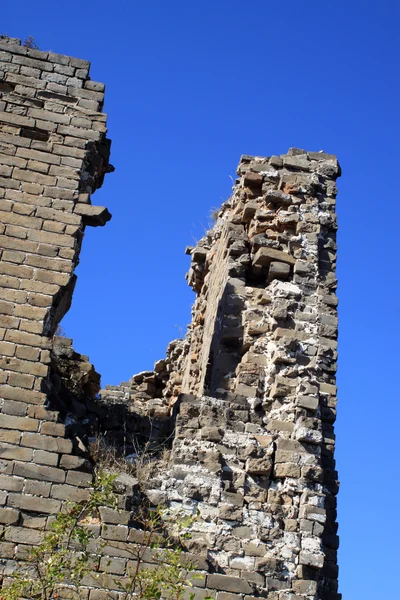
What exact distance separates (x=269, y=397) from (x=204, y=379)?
1094 millimetres

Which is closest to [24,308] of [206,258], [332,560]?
[332,560]

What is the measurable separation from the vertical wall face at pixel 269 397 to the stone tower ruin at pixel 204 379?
1cm

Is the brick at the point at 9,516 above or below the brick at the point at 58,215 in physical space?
below

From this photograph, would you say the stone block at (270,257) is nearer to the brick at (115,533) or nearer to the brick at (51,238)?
the brick at (51,238)

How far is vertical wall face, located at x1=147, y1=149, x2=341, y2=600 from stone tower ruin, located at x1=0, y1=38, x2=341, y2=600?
1cm

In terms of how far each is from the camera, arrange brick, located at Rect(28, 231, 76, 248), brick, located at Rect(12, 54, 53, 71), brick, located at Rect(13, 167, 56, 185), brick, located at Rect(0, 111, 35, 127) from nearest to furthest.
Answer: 1. brick, located at Rect(28, 231, 76, 248)
2. brick, located at Rect(13, 167, 56, 185)
3. brick, located at Rect(0, 111, 35, 127)
4. brick, located at Rect(12, 54, 53, 71)

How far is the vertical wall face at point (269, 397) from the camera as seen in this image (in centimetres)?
619

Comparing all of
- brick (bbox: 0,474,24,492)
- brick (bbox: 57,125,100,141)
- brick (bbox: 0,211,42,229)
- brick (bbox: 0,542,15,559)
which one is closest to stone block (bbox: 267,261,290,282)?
brick (bbox: 57,125,100,141)

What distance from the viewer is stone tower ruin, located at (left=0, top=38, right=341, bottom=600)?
5.70m

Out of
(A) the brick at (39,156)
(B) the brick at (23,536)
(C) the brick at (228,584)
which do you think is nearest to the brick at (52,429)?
(B) the brick at (23,536)

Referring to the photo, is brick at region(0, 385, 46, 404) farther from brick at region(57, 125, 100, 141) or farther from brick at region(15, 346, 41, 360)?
brick at region(57, 125, 100, 141)

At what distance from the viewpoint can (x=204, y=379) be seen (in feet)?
26.4

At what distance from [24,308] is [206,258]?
4.42m

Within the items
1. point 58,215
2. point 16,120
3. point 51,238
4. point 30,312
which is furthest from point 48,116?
point 30,312
